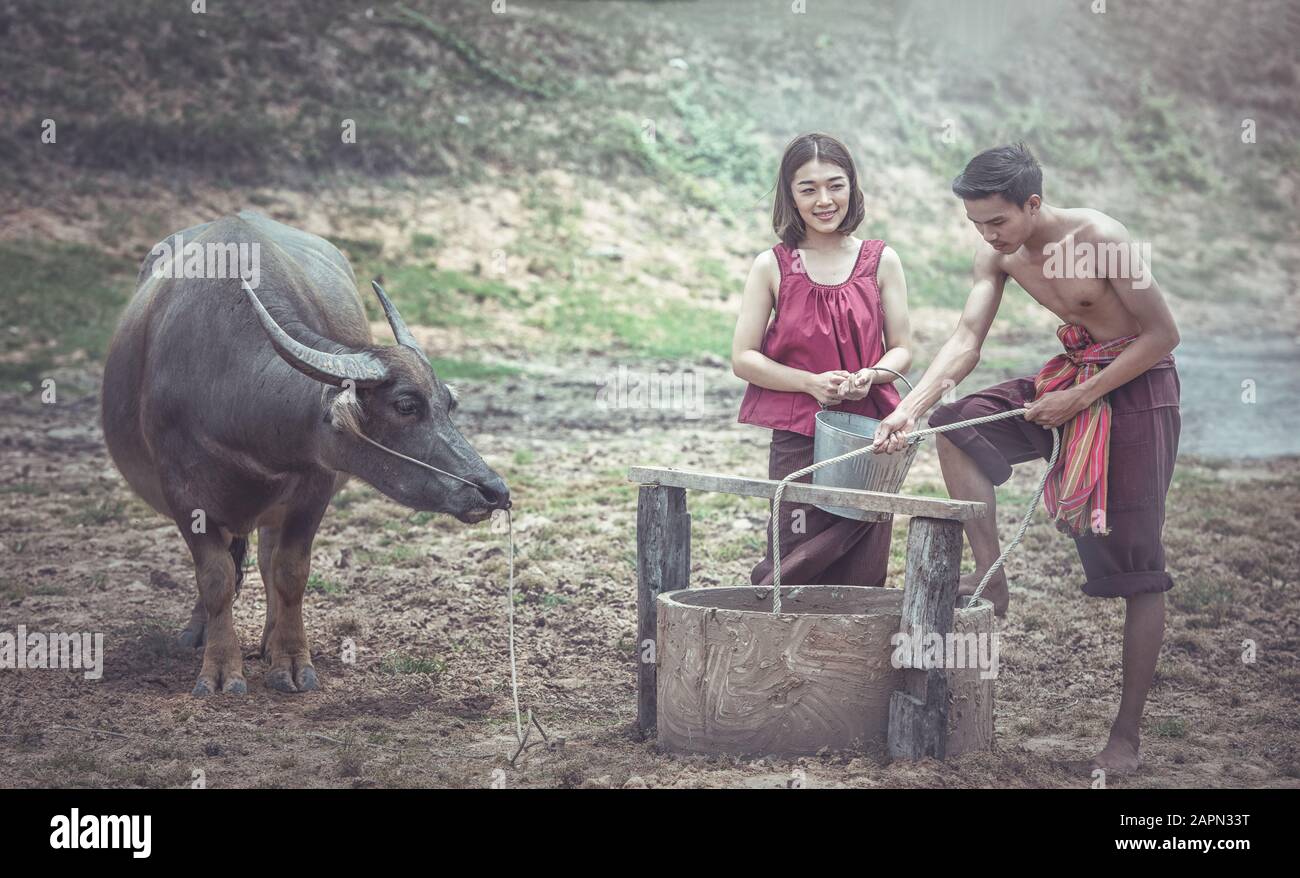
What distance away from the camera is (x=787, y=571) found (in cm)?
441

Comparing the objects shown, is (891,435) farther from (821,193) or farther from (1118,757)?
(1118,757)

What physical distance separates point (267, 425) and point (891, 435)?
231 cm

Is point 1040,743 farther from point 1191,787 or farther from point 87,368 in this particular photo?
point 87,368

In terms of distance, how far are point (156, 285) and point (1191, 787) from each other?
4.38m

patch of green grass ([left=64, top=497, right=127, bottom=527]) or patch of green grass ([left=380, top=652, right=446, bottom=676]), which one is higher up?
patch of green grass ([left=64, top=497, right=127, bottom=527])

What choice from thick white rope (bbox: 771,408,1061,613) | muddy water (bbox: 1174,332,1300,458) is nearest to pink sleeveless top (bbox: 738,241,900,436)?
thick white rope (bbox: 771,408,1061,613)

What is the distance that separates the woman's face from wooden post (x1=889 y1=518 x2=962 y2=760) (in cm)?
108

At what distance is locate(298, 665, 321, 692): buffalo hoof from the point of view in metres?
5.14

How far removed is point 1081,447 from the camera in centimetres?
398

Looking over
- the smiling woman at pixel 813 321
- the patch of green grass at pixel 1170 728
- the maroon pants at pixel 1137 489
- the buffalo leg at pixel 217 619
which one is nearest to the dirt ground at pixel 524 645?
the patch of green grass at pixel 1170 728

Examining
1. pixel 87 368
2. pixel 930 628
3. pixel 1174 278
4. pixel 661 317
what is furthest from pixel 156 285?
pixel 1174 278

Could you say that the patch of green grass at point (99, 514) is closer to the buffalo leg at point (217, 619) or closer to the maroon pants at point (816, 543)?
the buffalo leg at point (217, 619)

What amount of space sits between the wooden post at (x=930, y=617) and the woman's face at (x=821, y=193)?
1.08 m

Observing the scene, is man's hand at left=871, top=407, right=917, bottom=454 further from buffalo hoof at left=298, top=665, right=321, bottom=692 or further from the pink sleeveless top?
buffalo hoof at left=298, top=665, right=321, bottom=692
